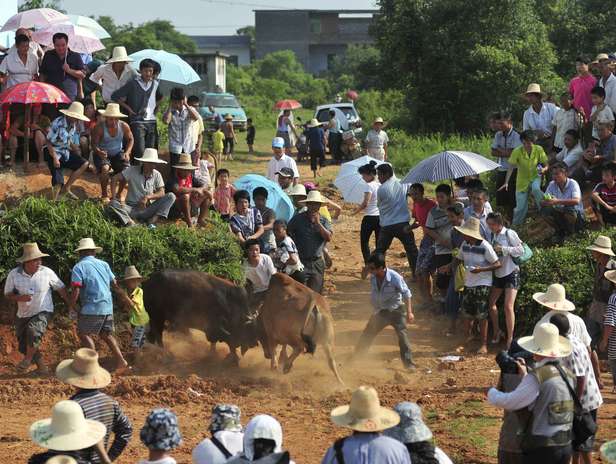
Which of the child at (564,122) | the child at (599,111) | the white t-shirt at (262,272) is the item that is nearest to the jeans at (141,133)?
the white t-shirt at (262,272)

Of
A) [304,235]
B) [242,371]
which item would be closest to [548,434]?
[242,371]

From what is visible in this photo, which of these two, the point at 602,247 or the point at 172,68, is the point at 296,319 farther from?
the point at 172,68

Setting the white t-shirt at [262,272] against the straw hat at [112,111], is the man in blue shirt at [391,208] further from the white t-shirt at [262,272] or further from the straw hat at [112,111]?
the straw hat at [112,111]

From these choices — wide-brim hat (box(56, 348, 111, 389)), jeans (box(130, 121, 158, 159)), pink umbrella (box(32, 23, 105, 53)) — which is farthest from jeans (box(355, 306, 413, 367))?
pink umbrella (box(32, 23, 105, 53))

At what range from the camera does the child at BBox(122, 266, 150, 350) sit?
13.5 metres

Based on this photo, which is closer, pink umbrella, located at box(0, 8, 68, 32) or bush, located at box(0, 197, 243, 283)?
bush, located at box(0, 197, 243, 283)

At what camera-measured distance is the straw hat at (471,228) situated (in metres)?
13.6

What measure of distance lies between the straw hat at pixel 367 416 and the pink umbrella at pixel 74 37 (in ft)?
45.6

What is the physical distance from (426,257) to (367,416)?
9569 millimetres

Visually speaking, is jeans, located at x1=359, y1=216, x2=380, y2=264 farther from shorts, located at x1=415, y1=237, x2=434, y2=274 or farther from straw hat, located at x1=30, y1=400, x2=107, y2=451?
straw hat, located at x1=30, y1=400, x2=107, y2=451

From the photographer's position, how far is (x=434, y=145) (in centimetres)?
3080

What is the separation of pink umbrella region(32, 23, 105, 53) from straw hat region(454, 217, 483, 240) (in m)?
8.70

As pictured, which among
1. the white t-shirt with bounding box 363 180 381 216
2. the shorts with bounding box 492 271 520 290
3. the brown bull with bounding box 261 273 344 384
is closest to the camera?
the brown bull with bounding box 261 273 344 384

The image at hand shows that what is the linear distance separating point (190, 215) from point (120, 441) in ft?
28.0
